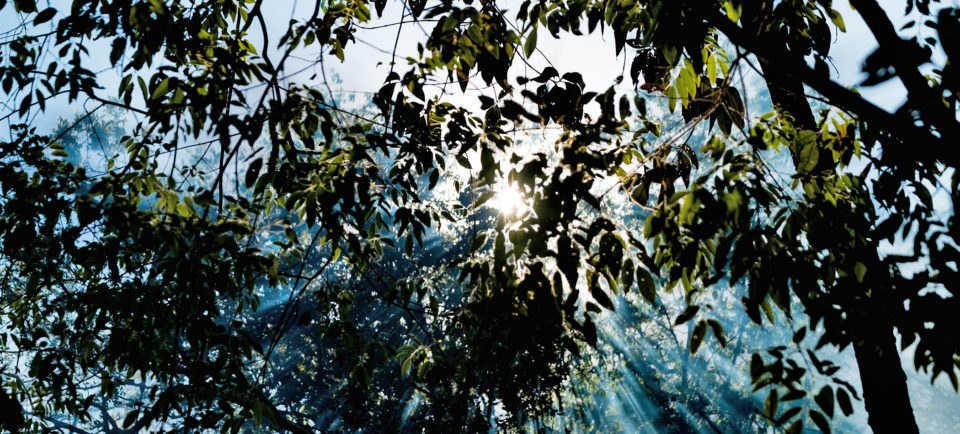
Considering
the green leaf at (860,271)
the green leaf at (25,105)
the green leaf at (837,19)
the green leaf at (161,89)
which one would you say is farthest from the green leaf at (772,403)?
the green leaf at (25,105)

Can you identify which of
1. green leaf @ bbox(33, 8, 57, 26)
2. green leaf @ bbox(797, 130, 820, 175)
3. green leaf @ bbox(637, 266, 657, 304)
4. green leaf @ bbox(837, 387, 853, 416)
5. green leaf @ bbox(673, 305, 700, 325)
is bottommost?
green leaf @ bbox(837, 387, 853, 416)

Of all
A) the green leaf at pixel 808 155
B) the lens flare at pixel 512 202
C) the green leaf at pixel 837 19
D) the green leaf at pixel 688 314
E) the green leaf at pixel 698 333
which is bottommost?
the green leaf at pixel 698 333

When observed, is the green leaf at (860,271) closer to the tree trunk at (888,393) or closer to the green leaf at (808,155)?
the green leaf at (808,155)

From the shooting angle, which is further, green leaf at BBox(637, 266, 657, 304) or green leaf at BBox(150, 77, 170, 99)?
green leaf at BBox(150, 77, 170, 99)

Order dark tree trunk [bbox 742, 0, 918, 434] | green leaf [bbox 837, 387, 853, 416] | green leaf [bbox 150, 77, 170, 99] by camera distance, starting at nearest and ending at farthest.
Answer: green leaf [bbox 837, 387, 853, 416] → dark tree trunk [bbox 742, 0, 918, 434] → green leaf [bbox 150, 77, 170, 99]

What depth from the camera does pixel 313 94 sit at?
2.37 meters

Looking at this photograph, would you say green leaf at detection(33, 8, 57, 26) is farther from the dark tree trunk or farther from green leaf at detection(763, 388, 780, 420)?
green leaf at detection(763, 388, 780, 420)

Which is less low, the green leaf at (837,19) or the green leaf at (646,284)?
the green leaf at (837,19)

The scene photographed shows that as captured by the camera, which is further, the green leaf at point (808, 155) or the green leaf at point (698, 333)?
the green leaf at point (808, 155)

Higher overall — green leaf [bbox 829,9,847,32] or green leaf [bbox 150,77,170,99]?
green leaf [bbox 150,77,170,99]

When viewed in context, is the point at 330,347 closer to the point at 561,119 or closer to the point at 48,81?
the point at 48,81

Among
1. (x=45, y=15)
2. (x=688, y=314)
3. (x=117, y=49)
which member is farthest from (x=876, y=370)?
(x=45, y=15)

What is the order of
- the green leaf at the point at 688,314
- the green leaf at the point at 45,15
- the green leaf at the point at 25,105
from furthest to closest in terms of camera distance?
the green leaf at the point at 45,15 → the green leaf at the point at 25,105 → the green leaf at the point at 688,314

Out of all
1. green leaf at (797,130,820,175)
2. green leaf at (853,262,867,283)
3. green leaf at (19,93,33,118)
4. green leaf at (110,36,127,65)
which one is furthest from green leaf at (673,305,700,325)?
green leaf at (19,93,33,118)
